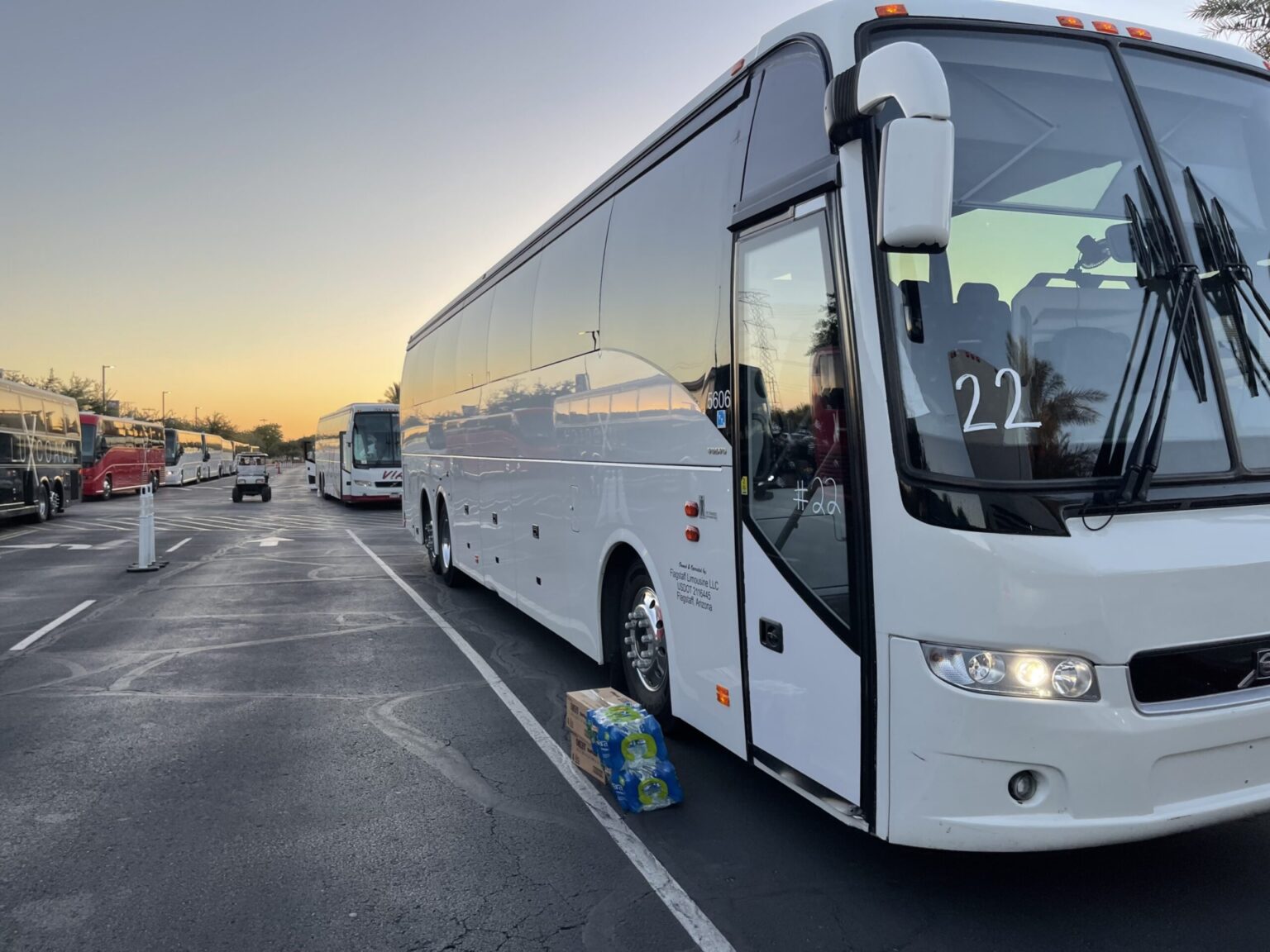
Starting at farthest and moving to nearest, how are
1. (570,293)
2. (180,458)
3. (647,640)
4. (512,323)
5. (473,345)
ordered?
1. (180,458)
2. (473,345)
3. (512,323)
4. (570,293)
5. (647,640)

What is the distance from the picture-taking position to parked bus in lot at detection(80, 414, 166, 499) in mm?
39531

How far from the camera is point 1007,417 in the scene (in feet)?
10.7

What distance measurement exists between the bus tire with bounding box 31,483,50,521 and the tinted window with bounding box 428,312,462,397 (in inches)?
720

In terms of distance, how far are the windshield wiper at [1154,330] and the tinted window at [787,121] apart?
1228 millimetres

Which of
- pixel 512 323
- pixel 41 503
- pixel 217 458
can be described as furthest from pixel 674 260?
pixel 217 458

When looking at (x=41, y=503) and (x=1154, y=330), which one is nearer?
(x=1154, y=330)

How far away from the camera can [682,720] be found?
5516 mm

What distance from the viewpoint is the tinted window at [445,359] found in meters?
11.6

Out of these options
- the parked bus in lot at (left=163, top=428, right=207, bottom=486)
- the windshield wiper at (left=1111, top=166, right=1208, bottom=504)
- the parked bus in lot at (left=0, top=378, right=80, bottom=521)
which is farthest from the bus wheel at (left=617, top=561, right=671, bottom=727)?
the parked bus in lot at (left=163, top=428, right=207, bottom=486)

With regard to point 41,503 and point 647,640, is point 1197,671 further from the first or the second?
point 41,503

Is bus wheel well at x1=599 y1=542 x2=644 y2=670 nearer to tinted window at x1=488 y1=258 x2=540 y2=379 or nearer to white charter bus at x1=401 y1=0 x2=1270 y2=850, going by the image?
white charter bus at x1=401 y1=0 x2=1270 y2=850

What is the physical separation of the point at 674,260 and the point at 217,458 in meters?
82.3

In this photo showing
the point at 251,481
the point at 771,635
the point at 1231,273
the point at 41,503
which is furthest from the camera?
the point at 251,481

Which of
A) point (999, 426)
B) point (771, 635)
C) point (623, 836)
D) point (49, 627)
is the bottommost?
point (623, 836)
